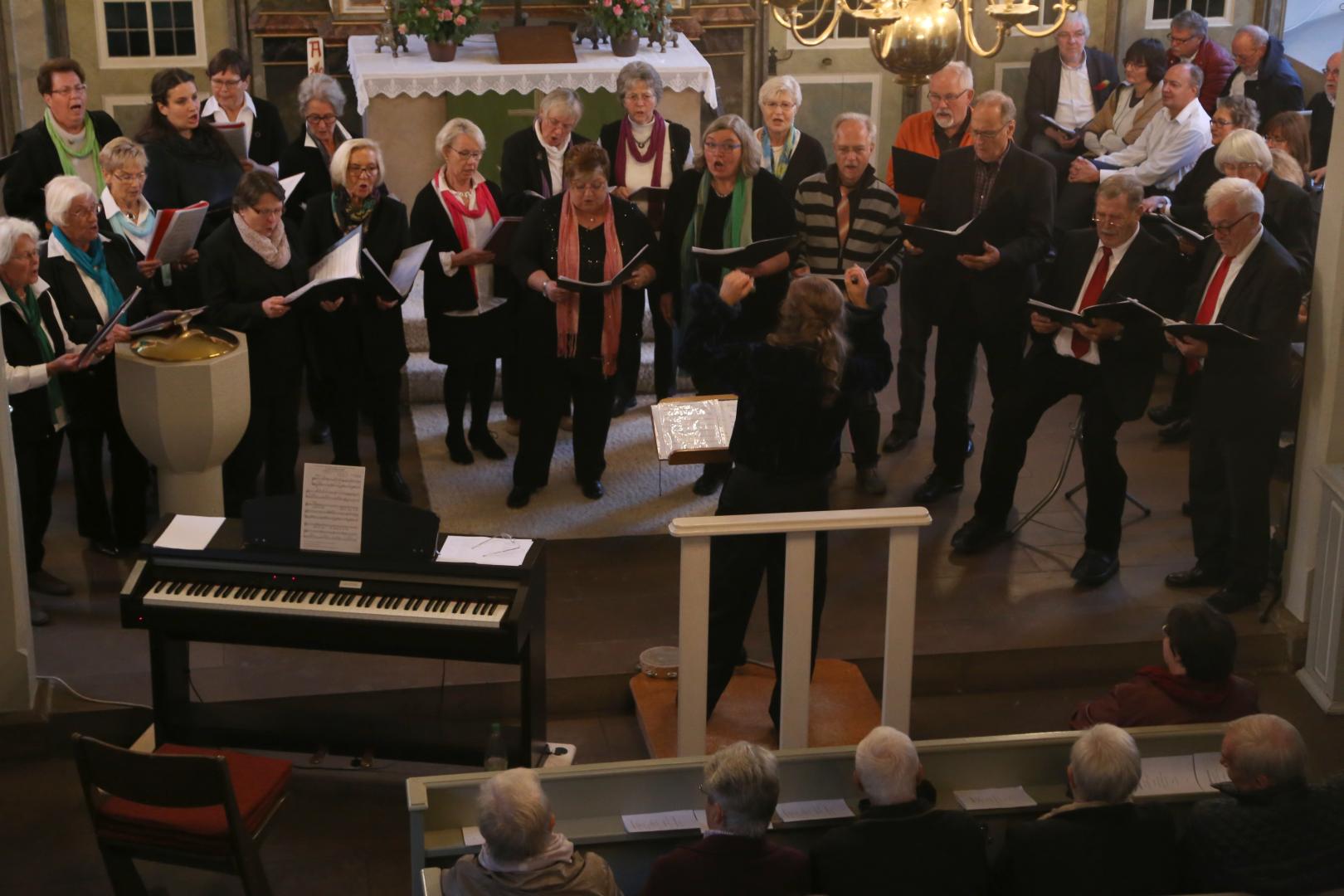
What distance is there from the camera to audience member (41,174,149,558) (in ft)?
19.9

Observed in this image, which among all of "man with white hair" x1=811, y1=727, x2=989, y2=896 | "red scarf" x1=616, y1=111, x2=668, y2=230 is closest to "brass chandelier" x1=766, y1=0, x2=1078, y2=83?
"man with white hair" x1=811, y1=727, x2=989, y2=896

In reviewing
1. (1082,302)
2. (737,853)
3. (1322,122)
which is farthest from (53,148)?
(1322,122)

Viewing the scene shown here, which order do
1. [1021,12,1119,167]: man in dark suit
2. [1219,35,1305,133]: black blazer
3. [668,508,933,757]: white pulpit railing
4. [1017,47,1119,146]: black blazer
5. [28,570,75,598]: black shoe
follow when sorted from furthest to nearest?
[1017,47,1119,146]: black blazer → [1021,12,1119,167]: man in dark suit → [1219,35,1305,133]: black blazer → [28,570,75,598]: black shoe → [668,508,933,757]: white pulpit railing

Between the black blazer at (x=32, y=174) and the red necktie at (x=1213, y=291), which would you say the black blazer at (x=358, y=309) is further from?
the red necktie at (x=1213, y=291)

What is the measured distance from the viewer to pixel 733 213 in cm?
688

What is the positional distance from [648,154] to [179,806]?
4.36m

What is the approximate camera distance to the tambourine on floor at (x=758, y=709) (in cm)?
536

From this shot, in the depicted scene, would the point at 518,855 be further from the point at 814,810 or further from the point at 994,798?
the point at 994,798

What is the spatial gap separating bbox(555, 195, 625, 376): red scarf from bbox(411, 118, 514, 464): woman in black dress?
1.33 ft

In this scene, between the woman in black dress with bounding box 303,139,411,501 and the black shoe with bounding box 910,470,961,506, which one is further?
the black shoe with bounding box 910,470,961,506

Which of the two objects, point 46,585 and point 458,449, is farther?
point 458,449

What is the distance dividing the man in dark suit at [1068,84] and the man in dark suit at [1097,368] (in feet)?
13.3

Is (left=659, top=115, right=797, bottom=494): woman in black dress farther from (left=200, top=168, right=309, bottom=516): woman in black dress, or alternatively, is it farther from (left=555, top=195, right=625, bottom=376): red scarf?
(left=200, top=168, right=309, bottom=516): woman in black dress

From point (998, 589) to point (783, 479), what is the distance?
5.41 ft
